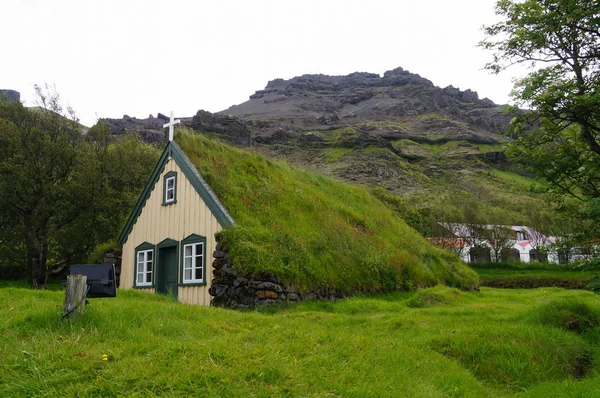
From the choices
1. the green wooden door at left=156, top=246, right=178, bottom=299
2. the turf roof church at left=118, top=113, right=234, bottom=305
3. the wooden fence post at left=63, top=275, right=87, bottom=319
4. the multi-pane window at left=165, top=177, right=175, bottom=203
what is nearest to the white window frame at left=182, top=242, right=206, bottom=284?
the turf roof church at left=118, top=113, right=234, bottom=305

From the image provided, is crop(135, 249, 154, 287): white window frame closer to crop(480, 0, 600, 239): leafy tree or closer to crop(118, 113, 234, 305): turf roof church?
crop(118, 113, 234, 305): turf roof church

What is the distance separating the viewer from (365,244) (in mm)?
17688

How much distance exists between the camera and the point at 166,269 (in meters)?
15.5

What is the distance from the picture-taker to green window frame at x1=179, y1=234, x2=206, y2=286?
13.8 metres

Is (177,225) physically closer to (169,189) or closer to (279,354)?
(169,189)

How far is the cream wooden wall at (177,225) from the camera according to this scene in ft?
45.3

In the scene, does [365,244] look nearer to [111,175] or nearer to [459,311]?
[459,311]

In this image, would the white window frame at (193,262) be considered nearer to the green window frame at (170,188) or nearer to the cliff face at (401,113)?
the green window frame at (170,188)

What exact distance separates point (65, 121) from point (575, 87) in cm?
2418

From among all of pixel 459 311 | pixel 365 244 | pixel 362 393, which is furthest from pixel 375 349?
pixel 365 244

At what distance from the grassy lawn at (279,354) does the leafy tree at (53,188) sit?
584 inches

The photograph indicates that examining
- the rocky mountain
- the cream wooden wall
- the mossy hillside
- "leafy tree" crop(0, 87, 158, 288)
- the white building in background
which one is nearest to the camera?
the mossy hillside

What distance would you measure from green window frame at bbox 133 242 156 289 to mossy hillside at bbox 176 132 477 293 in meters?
3.91

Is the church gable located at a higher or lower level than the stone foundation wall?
higher
